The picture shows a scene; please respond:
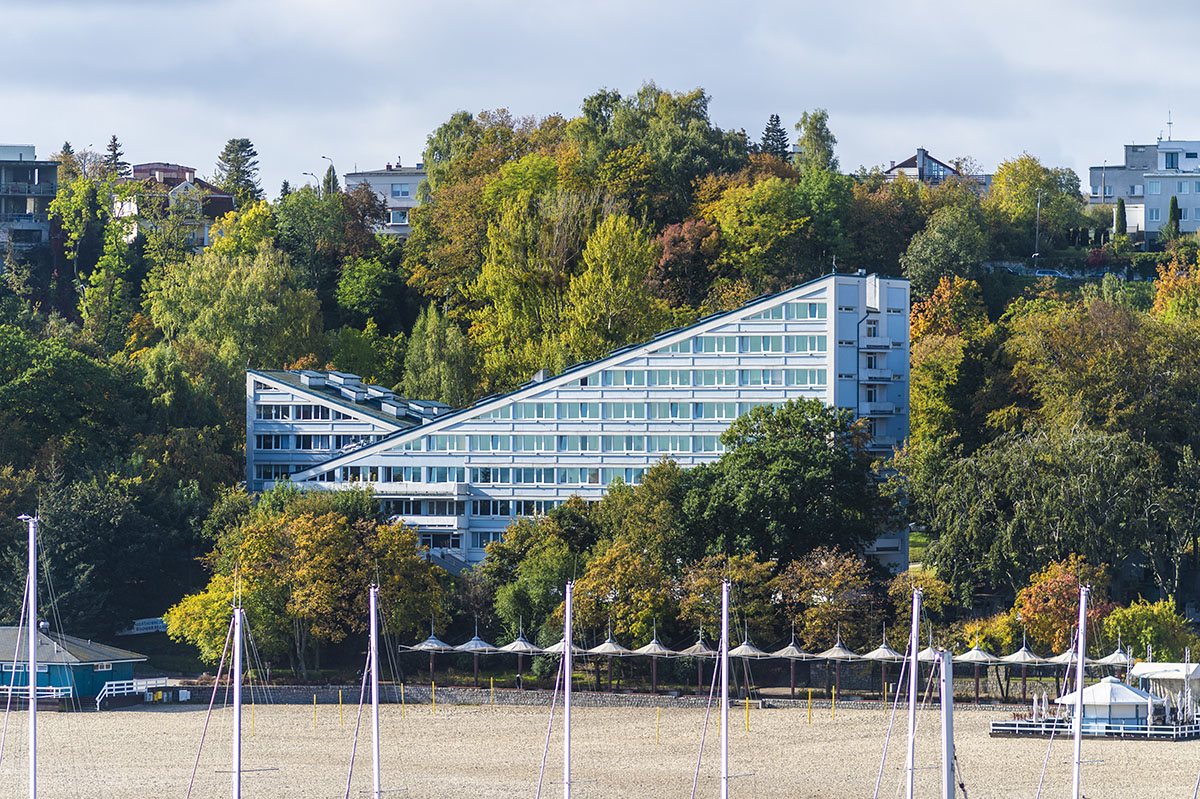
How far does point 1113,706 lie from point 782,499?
23859 mm

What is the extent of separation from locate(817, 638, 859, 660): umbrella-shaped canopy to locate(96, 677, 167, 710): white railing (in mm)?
33494

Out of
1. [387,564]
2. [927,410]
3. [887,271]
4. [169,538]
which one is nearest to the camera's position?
[387,564]

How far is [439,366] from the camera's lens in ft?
452

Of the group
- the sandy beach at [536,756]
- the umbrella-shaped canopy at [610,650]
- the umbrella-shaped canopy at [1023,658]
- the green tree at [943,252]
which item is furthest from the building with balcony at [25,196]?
the umbrella-shaped canopy at [1023,658]

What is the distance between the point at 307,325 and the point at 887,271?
147ft

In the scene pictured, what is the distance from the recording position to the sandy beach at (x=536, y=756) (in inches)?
2884

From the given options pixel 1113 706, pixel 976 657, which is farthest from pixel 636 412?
pixel 1113 706

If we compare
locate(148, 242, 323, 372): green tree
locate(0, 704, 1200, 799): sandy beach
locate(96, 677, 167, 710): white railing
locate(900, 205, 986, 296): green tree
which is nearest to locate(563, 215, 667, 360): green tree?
locate(148, 242, 323, 372): green tree

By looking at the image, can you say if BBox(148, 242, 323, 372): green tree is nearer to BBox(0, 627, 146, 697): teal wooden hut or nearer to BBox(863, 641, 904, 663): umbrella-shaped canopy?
BBox(0, 627, 146, 697): teal wooden hut

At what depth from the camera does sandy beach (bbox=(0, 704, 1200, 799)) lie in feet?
240

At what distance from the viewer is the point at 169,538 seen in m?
113

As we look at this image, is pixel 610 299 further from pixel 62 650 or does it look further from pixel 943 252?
pixel 62 650

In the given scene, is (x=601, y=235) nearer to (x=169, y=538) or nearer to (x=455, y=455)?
(x=455, y=455)

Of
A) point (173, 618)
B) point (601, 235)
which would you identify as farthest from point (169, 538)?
point (601, 235)
